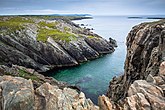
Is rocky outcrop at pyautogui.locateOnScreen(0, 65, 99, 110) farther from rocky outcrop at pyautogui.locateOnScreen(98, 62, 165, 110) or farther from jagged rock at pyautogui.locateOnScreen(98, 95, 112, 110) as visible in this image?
rocky outcrop at pyautogui.locateOnScreen(98, 62, 165, 110)

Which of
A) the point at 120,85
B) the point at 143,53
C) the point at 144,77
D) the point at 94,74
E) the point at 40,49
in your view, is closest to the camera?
the point at 144,77

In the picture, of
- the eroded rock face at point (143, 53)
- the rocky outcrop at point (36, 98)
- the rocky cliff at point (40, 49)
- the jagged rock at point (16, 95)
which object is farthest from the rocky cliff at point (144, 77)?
the rocky cliff at point (40, 49)

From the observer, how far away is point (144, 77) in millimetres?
46312

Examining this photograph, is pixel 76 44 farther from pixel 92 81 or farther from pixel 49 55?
pixel 92 81

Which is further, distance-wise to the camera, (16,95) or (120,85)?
(120,85)

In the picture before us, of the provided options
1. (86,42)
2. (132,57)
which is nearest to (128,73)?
(132,57)

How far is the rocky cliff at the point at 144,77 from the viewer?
87.8 feet

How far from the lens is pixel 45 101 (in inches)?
1140

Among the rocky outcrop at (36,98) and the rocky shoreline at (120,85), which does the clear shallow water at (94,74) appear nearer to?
the rocky shoreline at (120,85)

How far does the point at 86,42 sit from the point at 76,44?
14.3 metres

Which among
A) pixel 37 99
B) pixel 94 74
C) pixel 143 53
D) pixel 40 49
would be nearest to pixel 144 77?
pixel 143 53

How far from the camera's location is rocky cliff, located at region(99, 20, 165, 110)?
1054 inches

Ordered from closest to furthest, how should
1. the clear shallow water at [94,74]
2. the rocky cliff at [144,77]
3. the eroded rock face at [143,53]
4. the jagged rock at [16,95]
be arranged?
the rocky cliff at [144,77], the jagged rock at [16,95], the eroded rock face at [143,53], the clear shallow water at [94,74]

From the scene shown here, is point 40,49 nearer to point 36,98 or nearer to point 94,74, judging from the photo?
point 94,74
